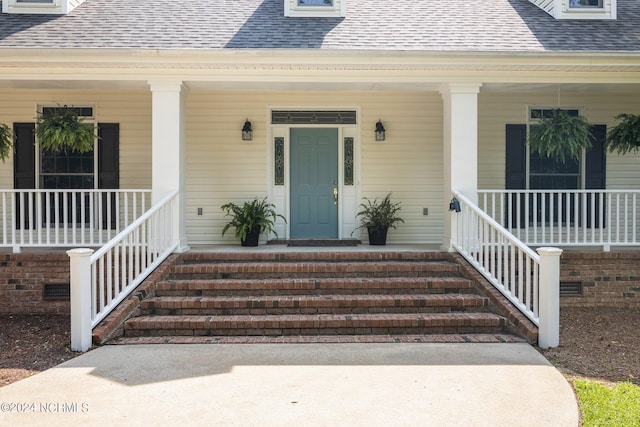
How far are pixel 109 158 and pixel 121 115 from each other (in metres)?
0.73

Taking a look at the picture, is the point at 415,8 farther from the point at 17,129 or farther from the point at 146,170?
the point at 17,129

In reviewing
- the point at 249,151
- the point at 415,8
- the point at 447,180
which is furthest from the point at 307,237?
the point at 415,8

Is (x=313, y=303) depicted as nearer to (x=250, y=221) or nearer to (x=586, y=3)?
(x=250, y=221)

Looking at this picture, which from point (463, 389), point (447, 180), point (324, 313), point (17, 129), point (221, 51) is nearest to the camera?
point (463, 389)

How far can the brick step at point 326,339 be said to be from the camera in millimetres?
5070

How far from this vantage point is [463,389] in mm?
3916

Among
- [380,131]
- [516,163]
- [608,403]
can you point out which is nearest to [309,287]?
[608,403]

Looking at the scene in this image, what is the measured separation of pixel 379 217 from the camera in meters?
8.23

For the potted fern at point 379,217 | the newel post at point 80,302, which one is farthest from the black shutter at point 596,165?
the newel post at point 80,302

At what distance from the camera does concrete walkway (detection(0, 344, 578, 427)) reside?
344 centimetres

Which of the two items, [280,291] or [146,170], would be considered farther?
[146,170]

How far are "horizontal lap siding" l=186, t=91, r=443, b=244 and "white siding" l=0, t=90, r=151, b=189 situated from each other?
0.70 m

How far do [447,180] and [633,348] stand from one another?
3.06 m

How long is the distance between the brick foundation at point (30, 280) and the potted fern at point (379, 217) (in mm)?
4410
